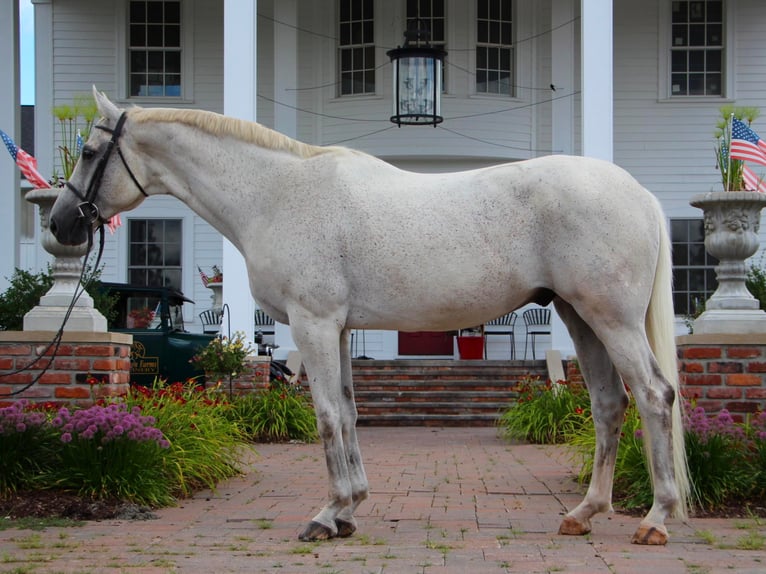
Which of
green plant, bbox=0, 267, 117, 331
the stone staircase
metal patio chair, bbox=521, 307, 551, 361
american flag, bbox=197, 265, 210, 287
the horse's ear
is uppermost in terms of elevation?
the horse's ear

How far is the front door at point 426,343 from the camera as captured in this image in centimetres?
1960

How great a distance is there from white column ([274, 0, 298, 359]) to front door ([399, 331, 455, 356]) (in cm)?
207

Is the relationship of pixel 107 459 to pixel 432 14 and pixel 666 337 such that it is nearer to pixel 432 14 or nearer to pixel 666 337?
pixel 666 337

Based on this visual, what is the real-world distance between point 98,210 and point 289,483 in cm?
319

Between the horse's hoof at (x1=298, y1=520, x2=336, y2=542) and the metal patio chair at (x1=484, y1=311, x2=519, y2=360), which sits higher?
the metal patio chair at (x1=484, y1=311, x2=519, y2=360)

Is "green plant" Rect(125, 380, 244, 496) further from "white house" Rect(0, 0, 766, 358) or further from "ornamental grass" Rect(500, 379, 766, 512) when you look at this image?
"white house" Rect(0, 0, 766, 358)

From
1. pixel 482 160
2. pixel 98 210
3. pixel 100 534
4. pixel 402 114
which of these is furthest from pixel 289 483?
pixel 482 160

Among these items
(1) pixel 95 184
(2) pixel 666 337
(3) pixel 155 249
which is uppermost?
(3) pixel 155 249

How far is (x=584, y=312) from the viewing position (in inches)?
223

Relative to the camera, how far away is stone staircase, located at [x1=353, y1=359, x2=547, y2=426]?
15.7 meters

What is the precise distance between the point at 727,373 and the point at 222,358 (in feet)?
22.1

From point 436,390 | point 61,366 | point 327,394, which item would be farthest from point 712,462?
point 436,390

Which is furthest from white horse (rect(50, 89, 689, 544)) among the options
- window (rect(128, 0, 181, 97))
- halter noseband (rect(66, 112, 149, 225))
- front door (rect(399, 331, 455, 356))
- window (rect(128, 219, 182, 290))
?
window (rect(128, 0, 181, 97))

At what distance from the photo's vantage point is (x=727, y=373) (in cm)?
796
